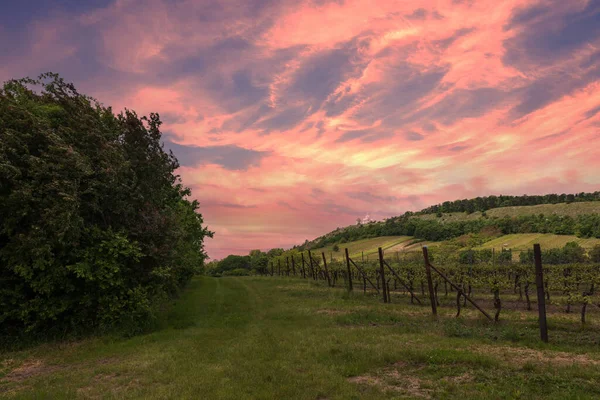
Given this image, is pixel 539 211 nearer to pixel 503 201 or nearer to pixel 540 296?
pixel 503 201

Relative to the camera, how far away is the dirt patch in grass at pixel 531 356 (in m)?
10.6

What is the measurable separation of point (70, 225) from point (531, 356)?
62.4 ft

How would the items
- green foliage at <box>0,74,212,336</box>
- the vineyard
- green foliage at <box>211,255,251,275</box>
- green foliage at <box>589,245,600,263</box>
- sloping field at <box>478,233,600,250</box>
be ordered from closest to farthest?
green foliage at <box>0,74,212,336</box>, the vineyard, green foliage at <box>589,245,600,263</box>, sloping field at <box>478,233,600,250</box>, green foliage at <box>211,255,251,275</box>

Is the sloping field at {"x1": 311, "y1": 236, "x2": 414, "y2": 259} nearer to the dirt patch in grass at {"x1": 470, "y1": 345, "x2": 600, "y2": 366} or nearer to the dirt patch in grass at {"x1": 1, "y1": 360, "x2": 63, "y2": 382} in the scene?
the dirt patch in grass at {"x1": 470, "y1": 345, "x2": 600, "y2": 366}

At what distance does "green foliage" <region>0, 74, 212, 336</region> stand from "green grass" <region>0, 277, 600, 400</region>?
1810 mm

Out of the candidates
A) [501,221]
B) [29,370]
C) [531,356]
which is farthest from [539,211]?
[29,370]

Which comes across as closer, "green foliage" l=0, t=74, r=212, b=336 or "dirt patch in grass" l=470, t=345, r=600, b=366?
"dirt patch in grass" l=470, t=345, r=600, b=366

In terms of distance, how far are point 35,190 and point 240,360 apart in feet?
40.9

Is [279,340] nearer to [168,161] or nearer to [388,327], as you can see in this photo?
[388,327]

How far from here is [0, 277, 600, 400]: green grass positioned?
29.4ft

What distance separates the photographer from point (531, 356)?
1131 cm

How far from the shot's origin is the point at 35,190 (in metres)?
15.9

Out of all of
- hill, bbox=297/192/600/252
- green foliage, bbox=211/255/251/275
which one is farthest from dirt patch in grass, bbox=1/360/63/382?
green foliage, bbox=211/255/251/275

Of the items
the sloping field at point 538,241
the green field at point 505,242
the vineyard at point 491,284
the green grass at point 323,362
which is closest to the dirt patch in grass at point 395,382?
the green grass at point 323,362
